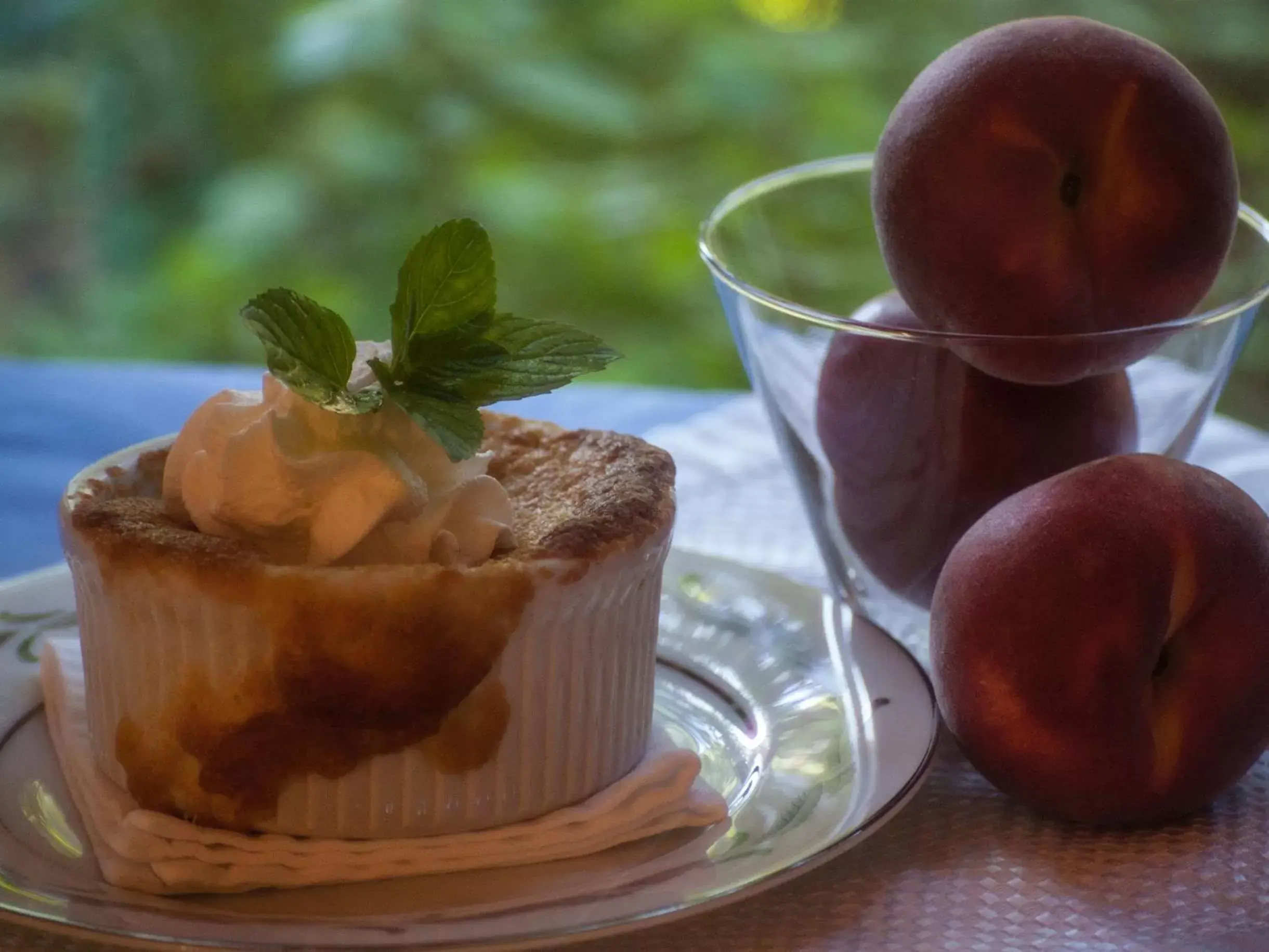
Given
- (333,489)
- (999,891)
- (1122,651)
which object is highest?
(333,489)

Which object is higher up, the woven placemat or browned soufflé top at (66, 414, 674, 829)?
browned soufflé top at (66, 414, 674, 829)

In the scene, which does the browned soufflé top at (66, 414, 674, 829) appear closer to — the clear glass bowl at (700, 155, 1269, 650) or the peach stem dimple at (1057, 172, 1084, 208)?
the clear glass bowl at (700, 155, 1269, 650)

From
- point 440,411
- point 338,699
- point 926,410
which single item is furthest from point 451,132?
point 338,699

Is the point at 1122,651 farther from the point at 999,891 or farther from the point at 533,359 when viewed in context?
the point at 533,359

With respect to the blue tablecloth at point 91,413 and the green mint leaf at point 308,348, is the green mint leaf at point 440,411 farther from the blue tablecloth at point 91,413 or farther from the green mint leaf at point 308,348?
the blue tablecloth at point 91,413

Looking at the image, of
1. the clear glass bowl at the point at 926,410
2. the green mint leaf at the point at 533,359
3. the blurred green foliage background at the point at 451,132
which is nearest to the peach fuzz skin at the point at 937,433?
the clear glass bowl at the point at 926,410

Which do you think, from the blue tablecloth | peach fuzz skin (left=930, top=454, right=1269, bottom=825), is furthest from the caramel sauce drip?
the blue tablecloth
